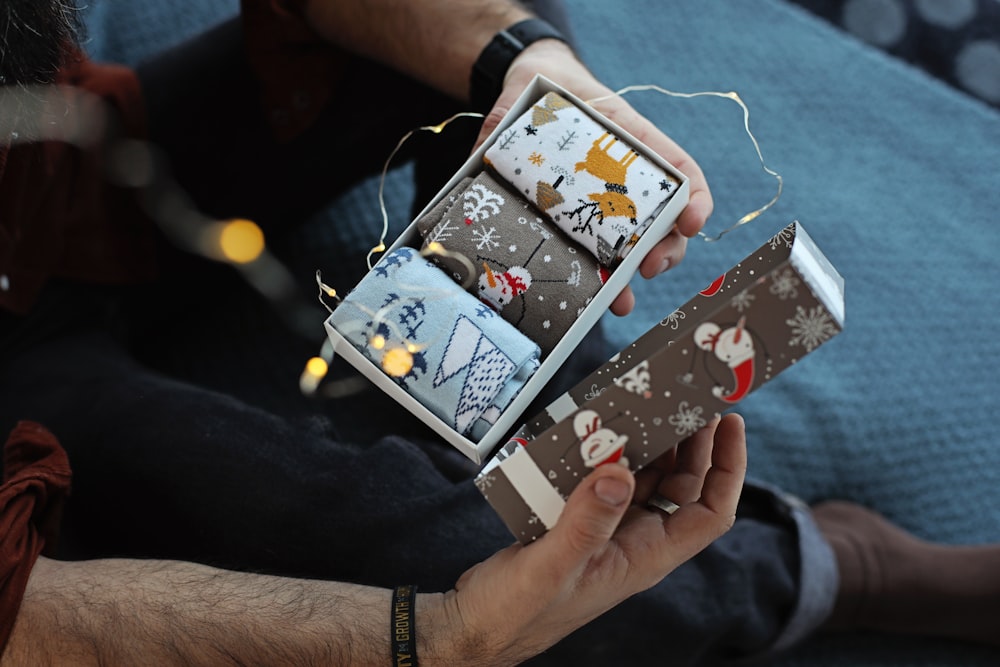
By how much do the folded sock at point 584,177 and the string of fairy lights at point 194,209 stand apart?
10 cm

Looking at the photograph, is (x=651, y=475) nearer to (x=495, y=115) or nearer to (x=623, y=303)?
(x=623, y=303)

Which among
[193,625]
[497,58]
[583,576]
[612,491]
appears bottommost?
[193,625]

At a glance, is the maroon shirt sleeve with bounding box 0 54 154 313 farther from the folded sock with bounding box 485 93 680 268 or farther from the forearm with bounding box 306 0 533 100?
the folded sock with bounding box 485 93 680 268

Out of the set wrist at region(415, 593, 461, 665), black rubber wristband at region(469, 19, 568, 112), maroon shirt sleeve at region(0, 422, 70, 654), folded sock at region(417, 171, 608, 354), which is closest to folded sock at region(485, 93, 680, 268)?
folded sock at region(417, 171, 608, 354)

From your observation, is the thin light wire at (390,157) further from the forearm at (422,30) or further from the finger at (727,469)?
the finger at (727,469)

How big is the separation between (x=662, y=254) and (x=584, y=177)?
102mm

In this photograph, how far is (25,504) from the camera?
63 centimetres

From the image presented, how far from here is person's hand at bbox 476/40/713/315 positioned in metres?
0.64

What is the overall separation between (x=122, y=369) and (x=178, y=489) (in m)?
0.16

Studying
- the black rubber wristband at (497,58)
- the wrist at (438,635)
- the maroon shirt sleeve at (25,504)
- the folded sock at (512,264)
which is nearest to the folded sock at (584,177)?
the folded sock at (512,264)

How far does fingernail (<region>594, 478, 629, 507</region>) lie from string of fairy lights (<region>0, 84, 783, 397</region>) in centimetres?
27

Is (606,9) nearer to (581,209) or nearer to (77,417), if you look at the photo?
(581,209)

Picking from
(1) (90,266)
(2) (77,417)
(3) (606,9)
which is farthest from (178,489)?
(3) (606,9)

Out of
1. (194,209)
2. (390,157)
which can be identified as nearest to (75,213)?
(194,209)
